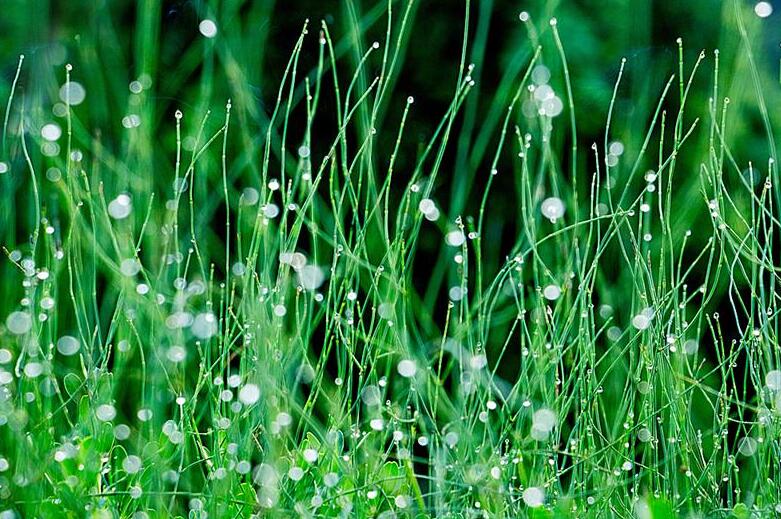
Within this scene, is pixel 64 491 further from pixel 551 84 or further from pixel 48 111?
pixel 551 84

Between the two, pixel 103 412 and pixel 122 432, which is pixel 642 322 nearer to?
pixel 103 412

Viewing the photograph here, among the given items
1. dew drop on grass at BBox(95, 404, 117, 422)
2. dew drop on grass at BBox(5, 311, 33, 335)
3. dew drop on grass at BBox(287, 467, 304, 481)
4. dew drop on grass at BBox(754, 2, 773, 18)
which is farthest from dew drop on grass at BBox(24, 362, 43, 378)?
dew drop on grass at BBox(754, 2, 773, 18)

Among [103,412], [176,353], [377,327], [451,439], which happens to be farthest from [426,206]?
[103,412]

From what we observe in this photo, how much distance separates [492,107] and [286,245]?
84 centimetres

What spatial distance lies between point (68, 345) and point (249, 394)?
2.76 ft

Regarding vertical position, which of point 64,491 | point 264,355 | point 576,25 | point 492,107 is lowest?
point 64,491

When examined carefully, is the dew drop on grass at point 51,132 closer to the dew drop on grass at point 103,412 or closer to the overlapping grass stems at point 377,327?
the overlapping grass stems at point 377,327

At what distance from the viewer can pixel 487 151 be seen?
2471 mm

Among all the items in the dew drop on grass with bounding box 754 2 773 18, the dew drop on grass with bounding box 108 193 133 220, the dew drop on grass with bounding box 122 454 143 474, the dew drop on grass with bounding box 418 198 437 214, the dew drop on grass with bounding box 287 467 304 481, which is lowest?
the dew drop on grass with bounding box 122 454 143 474

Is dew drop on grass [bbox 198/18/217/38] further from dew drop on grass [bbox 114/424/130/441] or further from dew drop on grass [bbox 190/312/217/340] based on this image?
dew drop on grass [bbox 114/424/130/441]

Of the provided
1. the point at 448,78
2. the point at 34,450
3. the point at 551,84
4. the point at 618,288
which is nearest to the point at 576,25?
the point at 551,84

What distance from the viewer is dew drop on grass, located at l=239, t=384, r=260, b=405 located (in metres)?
1.65

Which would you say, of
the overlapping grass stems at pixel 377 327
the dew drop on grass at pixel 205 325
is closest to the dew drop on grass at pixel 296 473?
the overlapping grass stems at pixel 377 327

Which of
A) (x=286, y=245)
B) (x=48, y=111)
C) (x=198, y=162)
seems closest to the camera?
(x=286, y=245)
